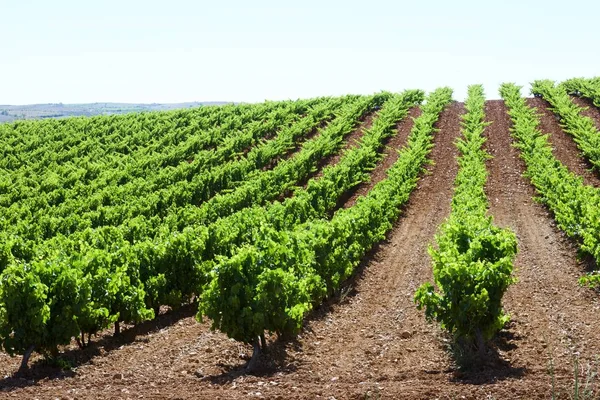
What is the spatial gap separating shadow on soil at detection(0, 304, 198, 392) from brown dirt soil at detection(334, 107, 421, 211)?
19.4m

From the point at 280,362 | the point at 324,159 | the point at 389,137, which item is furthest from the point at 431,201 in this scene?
the point at 280,362

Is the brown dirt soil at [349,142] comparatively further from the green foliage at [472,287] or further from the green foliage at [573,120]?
the green foliage at [472,287]

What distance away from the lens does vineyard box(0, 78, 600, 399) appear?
13133 mm

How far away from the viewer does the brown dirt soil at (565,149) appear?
4038 cm

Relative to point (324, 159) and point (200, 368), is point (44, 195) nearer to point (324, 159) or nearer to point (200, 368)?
point (324, 159)

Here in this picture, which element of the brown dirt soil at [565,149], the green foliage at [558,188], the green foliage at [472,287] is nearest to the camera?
the green foliage at [472,287]

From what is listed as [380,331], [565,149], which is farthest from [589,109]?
[380,331]

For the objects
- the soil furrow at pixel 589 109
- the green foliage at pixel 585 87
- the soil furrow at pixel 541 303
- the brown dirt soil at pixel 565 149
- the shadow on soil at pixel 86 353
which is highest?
the green foliage at pixel 585 87

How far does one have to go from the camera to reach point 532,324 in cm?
1605

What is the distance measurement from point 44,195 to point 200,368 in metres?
31.4

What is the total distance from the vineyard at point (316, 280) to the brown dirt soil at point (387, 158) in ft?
0.86

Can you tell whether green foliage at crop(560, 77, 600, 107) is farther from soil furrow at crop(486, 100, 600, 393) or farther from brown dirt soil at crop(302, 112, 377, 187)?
soil furrow at crop(486, 100, 600, 393)

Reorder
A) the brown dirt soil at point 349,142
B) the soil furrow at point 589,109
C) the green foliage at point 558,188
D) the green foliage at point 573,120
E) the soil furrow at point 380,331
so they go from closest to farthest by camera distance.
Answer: the soil furrow at point 380,331 < the green foliage at point 558,188 < the green foliage at point 573,120 < the brown dirt soil at point 349,142 < the soil furrow at point 589,109

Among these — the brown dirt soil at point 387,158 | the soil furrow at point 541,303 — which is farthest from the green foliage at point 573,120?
the brown dirt soil at point 387,158
